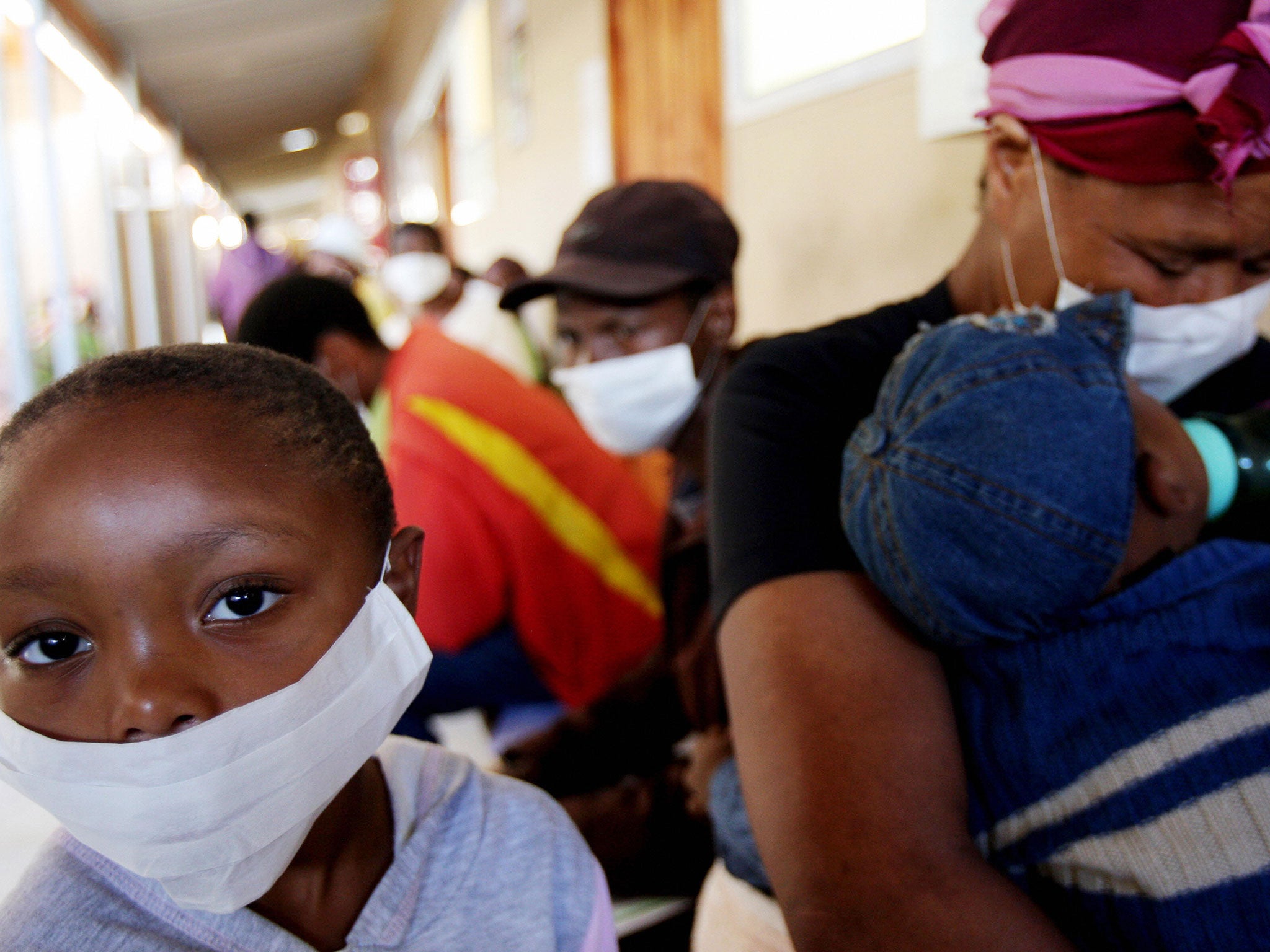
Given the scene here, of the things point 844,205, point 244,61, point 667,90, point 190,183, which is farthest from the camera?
point 190,183

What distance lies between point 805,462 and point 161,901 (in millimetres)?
677

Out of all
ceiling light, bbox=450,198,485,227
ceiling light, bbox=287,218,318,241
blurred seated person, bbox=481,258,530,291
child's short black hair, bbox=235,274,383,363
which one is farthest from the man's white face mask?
ceiling light, bbox=287,218,318,241

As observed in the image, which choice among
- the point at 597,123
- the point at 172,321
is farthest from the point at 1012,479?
the point at 172,321

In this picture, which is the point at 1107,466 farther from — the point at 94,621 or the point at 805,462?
the point at 94,621

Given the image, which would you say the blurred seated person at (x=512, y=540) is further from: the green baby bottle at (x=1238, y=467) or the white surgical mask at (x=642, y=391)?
the green baby bottle at (x=1238, y=467)

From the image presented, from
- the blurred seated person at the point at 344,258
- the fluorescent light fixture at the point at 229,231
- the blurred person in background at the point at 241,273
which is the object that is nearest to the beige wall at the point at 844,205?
the blurred person in background at the point at 241,273

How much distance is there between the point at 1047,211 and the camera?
3.24ft

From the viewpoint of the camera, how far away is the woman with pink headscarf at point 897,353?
727 millimetres

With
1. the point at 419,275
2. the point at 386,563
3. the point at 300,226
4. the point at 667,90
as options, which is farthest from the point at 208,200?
the point at 300,226

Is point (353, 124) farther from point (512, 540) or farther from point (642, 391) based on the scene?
point (642, 391)

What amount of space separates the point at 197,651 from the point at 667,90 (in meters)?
2.65

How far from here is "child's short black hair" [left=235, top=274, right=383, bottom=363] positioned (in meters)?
2.14

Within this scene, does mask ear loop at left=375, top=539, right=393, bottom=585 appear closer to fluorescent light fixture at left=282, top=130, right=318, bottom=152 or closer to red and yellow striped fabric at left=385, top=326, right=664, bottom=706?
red and yellow striped fabric at left=385, top=326, right=664, bottom=706

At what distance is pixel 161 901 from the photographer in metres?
0.66
